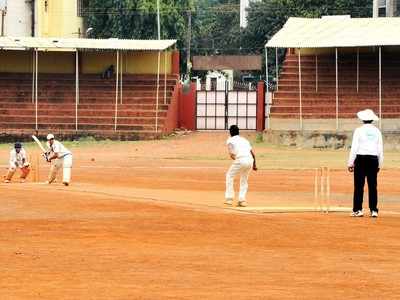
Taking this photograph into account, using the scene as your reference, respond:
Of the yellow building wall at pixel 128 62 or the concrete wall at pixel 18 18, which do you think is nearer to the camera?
the yellow building wall at pixel 128 62

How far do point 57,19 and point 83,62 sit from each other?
1546 centimetres

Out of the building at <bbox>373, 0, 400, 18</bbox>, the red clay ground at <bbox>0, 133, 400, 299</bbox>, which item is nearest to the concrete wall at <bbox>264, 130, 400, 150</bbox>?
the red clay ground at <bbox>0, 133, 400, 299</bbox>

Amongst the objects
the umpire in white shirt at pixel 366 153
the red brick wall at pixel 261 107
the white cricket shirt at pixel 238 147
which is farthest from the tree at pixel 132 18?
the umpire in white shirt at pixel 366 153

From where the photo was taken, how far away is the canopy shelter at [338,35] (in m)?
50.3

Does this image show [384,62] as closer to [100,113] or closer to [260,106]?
[260,106]

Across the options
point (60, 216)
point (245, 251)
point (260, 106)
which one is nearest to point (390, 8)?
point (260, 106)

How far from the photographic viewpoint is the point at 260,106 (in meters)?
60.3

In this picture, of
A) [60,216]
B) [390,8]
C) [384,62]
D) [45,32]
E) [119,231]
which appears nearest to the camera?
[119,231]

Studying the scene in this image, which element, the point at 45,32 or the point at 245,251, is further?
the point at 45,32

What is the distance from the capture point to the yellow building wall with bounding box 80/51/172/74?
58938mm

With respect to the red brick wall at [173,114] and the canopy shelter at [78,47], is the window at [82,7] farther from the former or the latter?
the canopy shelter at [78,47]

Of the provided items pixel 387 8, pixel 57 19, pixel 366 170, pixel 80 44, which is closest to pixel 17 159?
pixel 366 170

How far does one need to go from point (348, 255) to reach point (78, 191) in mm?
12477

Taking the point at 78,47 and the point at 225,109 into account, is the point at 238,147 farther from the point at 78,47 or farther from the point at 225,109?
the point at 225,109
